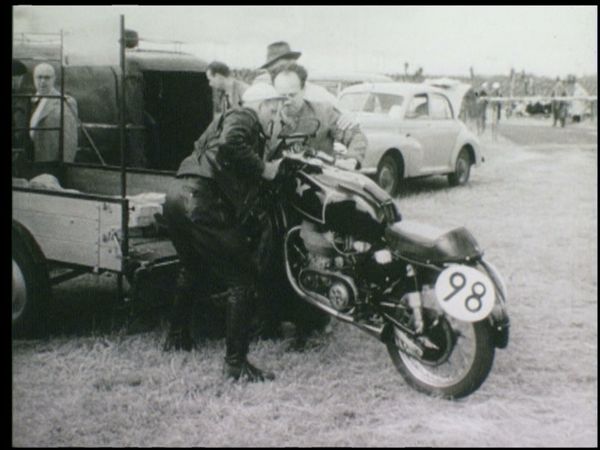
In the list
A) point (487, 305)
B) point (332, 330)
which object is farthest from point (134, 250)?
point (487, 305)

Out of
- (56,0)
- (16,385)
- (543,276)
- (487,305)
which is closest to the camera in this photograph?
(487,305)

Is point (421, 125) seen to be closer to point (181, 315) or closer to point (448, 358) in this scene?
point (181, 315)

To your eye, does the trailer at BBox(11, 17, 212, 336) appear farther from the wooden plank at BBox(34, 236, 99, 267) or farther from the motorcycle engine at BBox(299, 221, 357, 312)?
the motorcycle engine at BBox(299, 221, 357, 312)

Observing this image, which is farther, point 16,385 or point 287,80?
point 287,80

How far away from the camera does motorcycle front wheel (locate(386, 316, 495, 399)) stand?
310cm

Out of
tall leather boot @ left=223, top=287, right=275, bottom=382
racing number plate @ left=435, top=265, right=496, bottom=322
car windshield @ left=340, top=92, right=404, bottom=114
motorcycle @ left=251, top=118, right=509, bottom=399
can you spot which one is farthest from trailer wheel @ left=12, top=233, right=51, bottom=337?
car windshield @ left=340, top=92, right=404, bottom=114

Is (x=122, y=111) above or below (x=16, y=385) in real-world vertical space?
above

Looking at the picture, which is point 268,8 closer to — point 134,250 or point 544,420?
point 134,250

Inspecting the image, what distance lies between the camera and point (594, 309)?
4195 mm

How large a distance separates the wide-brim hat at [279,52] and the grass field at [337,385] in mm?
1498

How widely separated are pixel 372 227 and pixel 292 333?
2.99 feet

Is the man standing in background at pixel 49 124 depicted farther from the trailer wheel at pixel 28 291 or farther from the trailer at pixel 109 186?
the trailer wheel at pixel 28 291

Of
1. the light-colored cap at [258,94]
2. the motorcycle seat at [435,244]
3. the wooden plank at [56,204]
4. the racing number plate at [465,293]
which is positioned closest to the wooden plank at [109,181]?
the wooden plank at [56,204]

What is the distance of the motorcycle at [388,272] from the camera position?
10.2 feet
